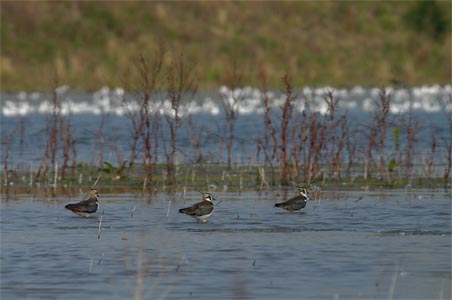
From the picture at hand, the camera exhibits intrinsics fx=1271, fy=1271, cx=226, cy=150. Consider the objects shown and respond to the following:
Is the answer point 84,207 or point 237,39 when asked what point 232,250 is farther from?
point 237,39

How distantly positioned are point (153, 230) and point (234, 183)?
5355 millimetres

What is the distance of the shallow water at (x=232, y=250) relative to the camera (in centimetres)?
994

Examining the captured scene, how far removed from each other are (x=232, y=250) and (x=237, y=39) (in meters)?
44.3

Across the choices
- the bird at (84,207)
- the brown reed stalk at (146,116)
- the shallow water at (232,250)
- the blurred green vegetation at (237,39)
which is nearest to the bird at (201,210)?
the shallow water at (232,250)

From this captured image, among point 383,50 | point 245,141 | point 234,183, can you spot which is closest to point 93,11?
point 383,50

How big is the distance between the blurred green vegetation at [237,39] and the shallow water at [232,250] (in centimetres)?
3352

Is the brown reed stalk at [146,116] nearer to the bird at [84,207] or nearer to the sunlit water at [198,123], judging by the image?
the sunlit water at [198,123]

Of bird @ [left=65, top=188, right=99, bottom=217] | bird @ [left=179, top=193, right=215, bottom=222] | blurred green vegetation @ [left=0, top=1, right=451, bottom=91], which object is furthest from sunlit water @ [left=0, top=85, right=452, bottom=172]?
bird @ [left=179, top=193, right=215, bottom=222]

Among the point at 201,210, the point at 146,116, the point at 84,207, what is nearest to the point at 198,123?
the point at 146,116

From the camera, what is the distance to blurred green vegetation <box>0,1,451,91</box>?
5084 cm

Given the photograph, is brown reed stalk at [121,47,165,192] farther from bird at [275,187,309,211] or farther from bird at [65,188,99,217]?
bird at [275,187,309,211]

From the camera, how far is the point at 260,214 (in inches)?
595

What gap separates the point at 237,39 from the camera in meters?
→ 56.0

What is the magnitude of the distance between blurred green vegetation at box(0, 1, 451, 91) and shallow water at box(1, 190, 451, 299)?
110ft
